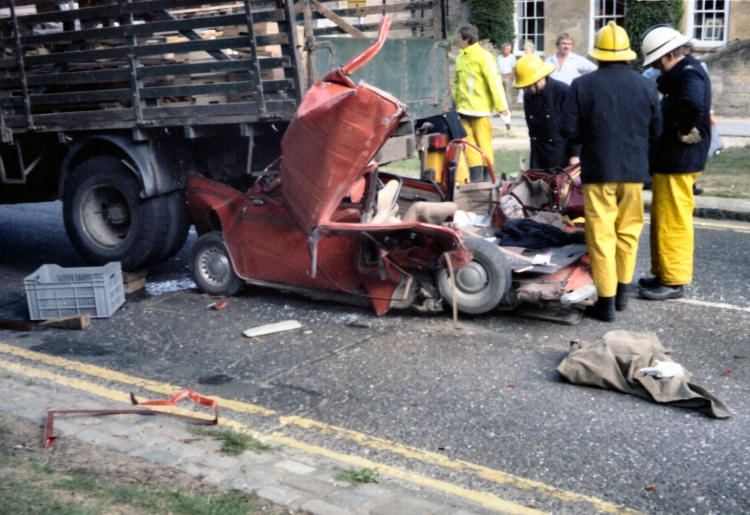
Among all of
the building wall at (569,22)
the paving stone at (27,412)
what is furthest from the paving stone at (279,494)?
the building wall at (569,22)

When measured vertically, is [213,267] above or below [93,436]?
above

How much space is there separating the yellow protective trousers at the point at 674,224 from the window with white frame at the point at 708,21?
56.9 feet

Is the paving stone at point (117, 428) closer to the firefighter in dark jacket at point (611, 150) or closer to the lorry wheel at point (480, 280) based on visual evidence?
the lorry wheel at point (480, 280)

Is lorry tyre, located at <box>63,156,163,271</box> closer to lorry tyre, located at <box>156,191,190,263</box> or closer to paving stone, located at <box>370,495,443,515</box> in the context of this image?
lorry tyre, located at <box>156,191,190,263</box>

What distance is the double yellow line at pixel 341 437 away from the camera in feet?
12.6

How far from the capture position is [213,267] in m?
7.31

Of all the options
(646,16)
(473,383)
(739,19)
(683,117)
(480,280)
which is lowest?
(473,383)

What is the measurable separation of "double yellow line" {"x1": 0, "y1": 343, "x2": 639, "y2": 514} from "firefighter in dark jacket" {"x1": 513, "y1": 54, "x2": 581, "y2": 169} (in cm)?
458

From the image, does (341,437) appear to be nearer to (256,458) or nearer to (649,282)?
(256,458)

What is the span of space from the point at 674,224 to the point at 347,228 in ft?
8.63

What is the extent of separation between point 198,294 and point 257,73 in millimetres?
1973

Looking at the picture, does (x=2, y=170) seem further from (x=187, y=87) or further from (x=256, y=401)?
(x=256, y=401)

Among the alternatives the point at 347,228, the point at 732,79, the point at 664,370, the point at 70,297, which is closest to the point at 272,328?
the point at 347,228

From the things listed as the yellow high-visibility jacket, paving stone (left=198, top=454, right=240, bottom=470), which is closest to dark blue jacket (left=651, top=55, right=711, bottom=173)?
the yellow high-visibility jacket
